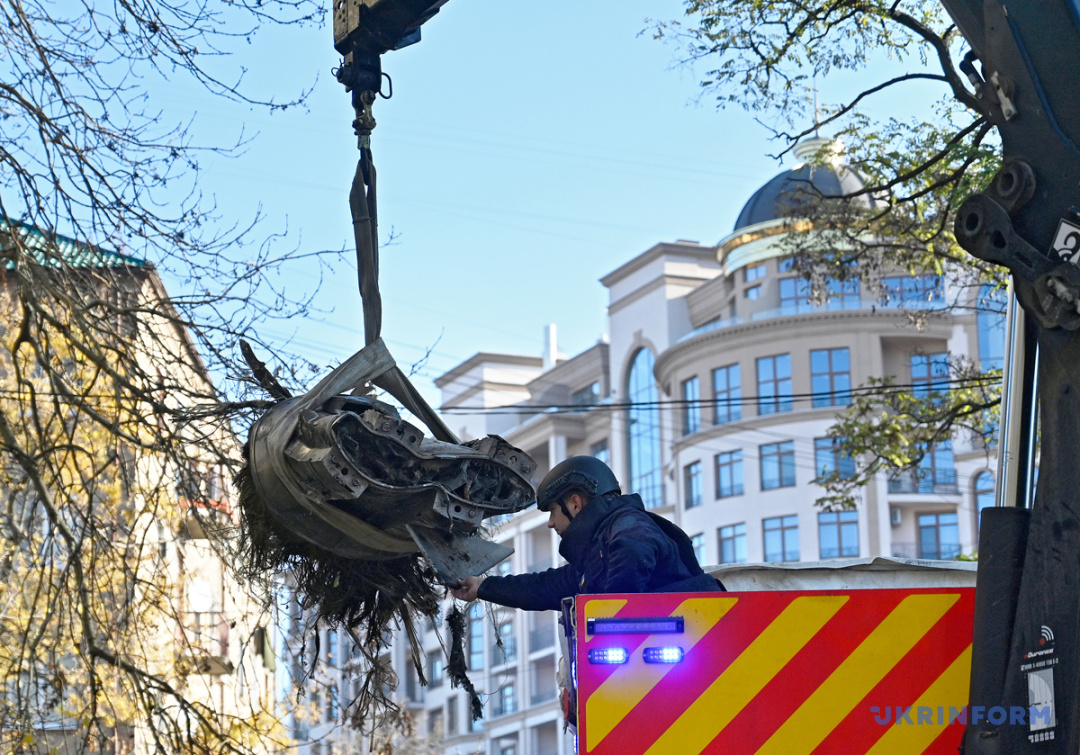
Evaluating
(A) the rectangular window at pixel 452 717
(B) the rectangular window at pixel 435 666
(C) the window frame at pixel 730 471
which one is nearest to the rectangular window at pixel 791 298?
(C) the window frame at pixel 730 471

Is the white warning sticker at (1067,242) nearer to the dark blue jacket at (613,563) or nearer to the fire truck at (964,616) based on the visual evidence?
the fire truck at (964,616)

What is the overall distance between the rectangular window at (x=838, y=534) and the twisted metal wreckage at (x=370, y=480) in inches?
1872

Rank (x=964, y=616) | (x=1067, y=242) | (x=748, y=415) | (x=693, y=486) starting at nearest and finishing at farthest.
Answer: (x=1067, y=242) → (x=964, y=616) → (x=748, y=415) → (x=693, y=486)

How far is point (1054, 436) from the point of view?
13.1 feet

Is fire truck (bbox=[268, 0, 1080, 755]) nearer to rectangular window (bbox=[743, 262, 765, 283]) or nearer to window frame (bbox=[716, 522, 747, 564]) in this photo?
window frame (bbox=[716, 522, 747, 564])

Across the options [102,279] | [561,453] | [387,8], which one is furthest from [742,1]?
[561,453]

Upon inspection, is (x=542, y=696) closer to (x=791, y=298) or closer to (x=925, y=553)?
(x=925, y=553)

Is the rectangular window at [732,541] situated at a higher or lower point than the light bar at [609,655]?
higher

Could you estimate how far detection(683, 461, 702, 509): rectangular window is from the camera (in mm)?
57697

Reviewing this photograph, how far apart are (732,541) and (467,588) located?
165 feet

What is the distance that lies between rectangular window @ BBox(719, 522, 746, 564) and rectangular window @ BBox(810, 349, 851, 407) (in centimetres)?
545

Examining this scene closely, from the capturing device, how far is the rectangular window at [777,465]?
55.0 meters

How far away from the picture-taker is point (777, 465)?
55.6m

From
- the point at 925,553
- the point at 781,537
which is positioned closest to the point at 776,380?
the point at 781,537
